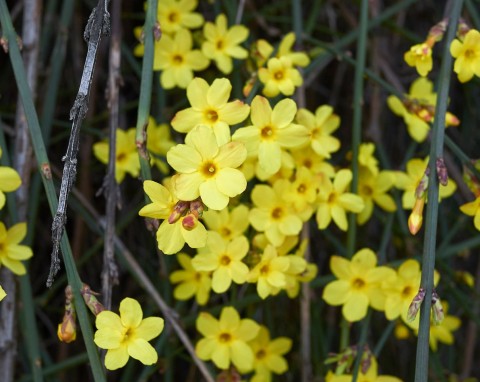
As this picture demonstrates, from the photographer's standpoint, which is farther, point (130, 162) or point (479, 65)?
point (130, 162)

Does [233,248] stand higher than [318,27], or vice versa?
[318,27]

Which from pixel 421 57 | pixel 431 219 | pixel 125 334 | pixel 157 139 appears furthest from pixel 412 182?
pixel 125 334

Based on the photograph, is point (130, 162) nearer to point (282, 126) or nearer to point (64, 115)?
point (282, 126)

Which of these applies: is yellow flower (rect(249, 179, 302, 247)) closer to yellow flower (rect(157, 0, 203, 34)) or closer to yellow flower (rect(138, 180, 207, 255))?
yellow flower (rect(138, 180, 207, 255))

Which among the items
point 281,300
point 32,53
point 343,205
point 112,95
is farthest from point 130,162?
point 281,300

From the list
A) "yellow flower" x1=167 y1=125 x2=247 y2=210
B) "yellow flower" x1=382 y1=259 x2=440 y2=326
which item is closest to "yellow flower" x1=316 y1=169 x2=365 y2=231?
"yellow flower" x1=382 y1=259 x2=440 y2=326

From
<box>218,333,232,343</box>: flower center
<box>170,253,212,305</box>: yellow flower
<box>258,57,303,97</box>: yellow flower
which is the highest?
<box>258,57,303,97</box>: yellow flower
